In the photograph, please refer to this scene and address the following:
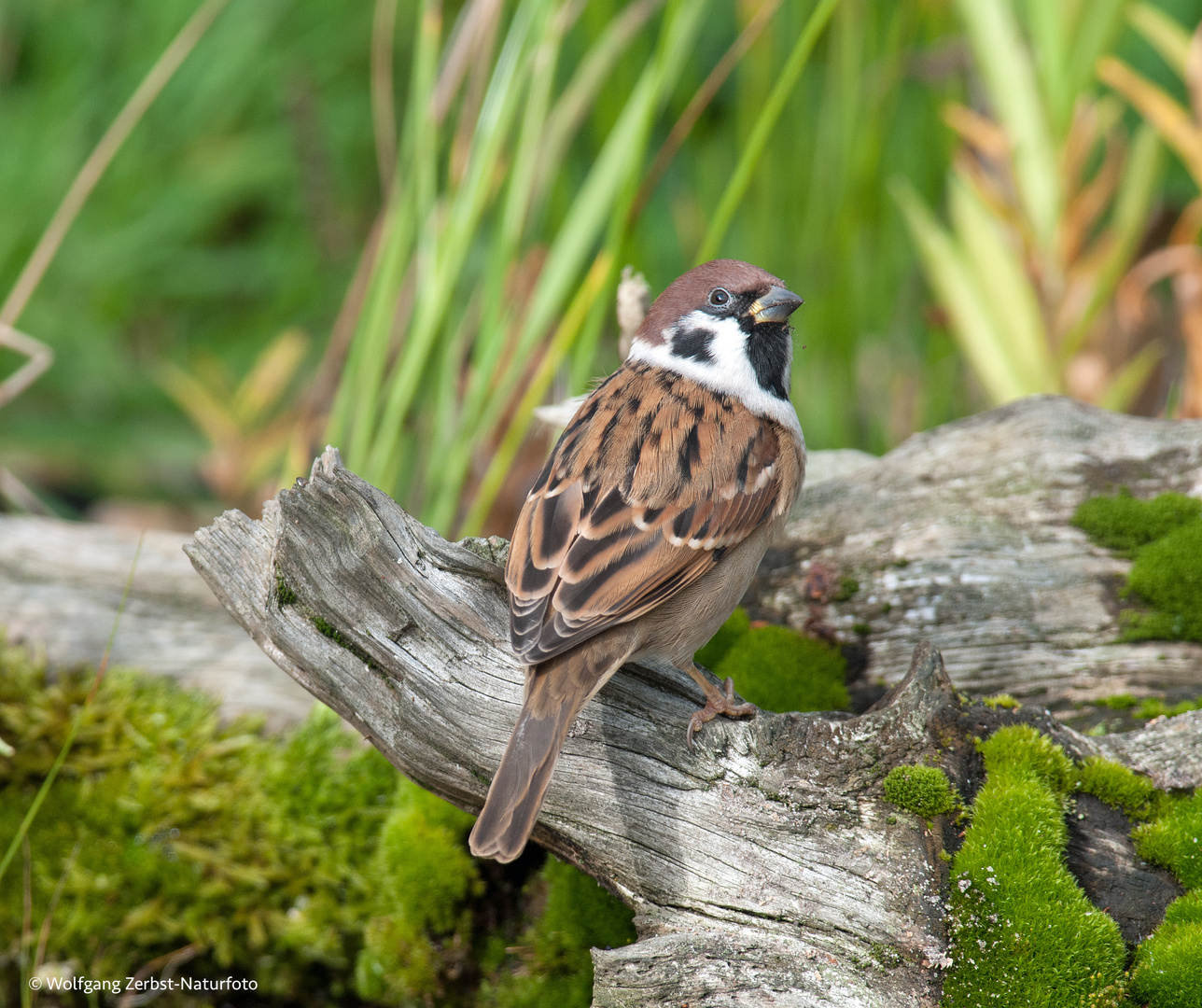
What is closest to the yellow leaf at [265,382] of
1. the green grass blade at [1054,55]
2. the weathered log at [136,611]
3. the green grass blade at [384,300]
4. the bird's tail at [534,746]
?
the weathered log at [136,611]

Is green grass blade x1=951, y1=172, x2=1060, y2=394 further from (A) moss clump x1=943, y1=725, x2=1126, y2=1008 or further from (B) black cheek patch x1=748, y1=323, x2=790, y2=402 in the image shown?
(A) moss clump x1=943, y1=725, x2=1126, y2=1008

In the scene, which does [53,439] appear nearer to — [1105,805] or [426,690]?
[426,690]

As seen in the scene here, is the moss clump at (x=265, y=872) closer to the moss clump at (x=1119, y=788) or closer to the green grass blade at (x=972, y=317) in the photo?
the moss clump at (x=1119, y=788)

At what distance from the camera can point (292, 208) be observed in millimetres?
6988

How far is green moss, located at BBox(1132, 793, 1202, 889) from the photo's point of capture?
8.87ft

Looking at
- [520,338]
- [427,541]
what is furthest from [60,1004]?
[520,338]

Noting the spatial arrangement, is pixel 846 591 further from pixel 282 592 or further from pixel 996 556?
pixel 282 592

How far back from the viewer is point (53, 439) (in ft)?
20.0

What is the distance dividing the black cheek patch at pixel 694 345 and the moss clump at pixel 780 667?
0.89 meters

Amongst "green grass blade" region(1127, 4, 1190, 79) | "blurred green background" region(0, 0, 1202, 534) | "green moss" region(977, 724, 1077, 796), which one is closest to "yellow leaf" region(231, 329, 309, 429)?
"blurred green background" region(0, 0, 1202, 534)

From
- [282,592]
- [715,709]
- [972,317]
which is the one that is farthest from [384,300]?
[972,317]

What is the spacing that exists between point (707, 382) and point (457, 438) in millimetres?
1002

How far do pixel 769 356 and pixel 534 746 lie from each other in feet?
5.03

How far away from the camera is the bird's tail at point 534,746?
2547 mm
